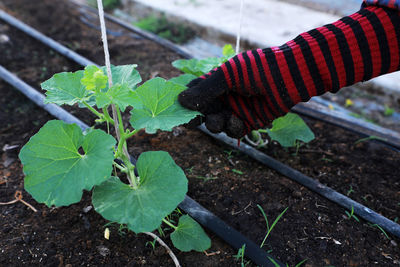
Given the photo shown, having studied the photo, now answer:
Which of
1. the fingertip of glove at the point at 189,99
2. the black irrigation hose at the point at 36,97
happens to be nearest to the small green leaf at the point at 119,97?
the fingertip of glove at the point at 189,99

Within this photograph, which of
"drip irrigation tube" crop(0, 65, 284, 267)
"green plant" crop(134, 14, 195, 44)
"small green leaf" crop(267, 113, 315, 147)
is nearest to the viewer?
"drip irrigation tube" crop(0, 65, 284, 267)

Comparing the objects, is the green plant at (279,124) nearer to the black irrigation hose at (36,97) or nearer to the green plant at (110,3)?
the black irrigation hose at (36,97)

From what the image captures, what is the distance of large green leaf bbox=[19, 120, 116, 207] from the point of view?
41.2 inches

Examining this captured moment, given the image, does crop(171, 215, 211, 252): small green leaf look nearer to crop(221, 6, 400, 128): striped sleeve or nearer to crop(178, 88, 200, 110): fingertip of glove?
crop(178, 88, 200, 110): fingertip of glove

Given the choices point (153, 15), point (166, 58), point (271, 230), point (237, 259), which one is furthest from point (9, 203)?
point (153, 15)

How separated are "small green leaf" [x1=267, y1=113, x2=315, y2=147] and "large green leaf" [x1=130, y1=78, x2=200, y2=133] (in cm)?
68

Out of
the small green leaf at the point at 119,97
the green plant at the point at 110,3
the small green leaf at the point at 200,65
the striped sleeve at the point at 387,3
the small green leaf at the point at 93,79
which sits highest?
the striped sleeve at the point at 387,3

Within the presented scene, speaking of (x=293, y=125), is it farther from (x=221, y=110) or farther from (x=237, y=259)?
(x=237, y=259)

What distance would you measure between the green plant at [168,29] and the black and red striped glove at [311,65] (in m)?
2.26

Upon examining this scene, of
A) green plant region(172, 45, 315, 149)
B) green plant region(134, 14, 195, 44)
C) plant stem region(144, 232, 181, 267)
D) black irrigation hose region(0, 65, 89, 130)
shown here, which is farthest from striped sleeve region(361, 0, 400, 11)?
green plant region(134, 14, 195, 44)

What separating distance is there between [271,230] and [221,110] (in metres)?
0.54

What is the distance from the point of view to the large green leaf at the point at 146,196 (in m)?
1.06

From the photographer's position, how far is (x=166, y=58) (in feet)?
9.06

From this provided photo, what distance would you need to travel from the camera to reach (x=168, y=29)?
3707 mm
